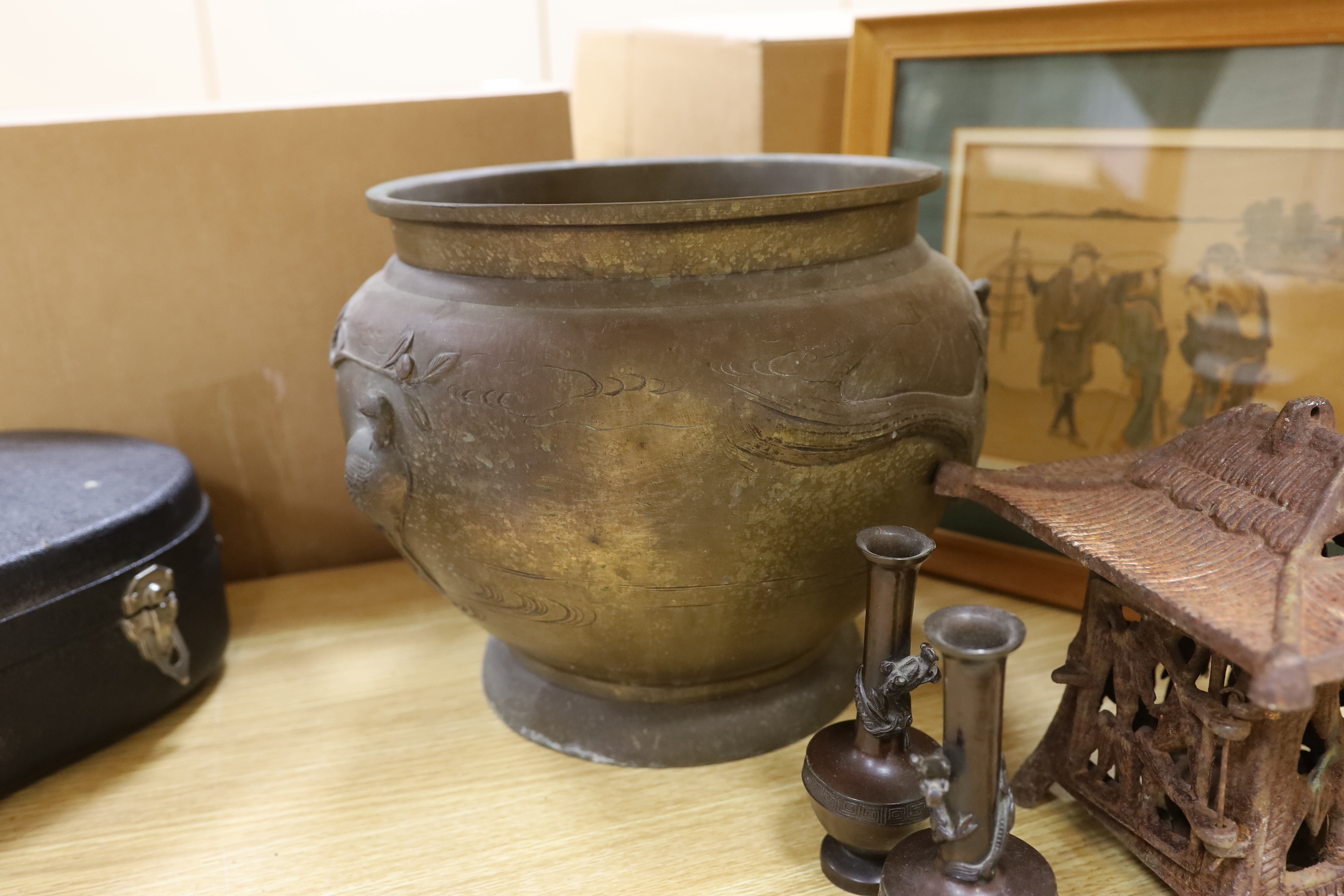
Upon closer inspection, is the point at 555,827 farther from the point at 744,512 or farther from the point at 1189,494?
the point at 1189,494

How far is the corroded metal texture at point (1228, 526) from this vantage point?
2.13 ft

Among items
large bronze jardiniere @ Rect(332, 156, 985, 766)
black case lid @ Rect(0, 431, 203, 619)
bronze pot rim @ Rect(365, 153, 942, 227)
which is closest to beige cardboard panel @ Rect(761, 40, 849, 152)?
bronze pot rim @ Rect(365, 153, 942, 227)

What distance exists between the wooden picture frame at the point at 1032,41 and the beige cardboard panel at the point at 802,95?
0.09m

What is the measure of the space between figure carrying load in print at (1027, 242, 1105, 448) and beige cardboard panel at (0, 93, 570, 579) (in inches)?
26.7

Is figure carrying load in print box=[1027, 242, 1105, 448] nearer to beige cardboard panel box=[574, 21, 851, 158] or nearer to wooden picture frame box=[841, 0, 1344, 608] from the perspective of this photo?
wooden picture frame box=[841, 0, 1344, 608]

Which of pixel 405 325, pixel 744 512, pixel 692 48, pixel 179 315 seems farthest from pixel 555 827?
pixel 692 48

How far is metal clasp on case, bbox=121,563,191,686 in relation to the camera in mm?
1064

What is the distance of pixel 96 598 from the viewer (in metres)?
1.03

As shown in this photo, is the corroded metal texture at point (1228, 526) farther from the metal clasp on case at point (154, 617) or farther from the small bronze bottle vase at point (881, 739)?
the metal clasp on case at point (154, 617)

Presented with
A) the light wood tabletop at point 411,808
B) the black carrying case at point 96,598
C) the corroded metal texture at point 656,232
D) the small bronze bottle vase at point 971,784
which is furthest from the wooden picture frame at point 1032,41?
the black carrying case at point 96,598

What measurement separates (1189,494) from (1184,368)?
40 cm

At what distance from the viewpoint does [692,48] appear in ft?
4.99

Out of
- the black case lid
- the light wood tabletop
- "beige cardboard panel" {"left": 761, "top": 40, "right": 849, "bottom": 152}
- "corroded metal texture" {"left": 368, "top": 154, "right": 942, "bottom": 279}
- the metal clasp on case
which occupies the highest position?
"beige cardboard panel" {"left": 761, "top": 40, "right": 849, "bottom": 152}

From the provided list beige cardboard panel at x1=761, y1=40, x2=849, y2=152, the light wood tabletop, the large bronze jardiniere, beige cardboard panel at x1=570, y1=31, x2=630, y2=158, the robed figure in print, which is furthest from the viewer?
beige cardboard panel at x1=570, y1=31, x2=630, y2=158
